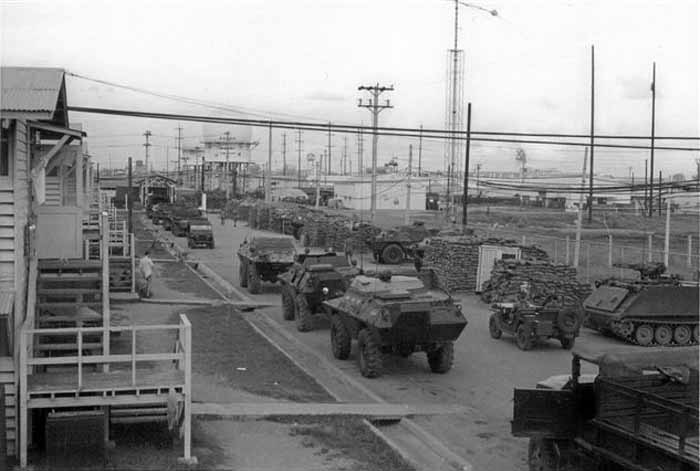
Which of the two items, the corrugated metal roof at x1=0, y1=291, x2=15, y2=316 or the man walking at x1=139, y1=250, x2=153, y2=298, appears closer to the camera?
the corrugated metal roof at x1=0, y1=291, x2=15, y2=316

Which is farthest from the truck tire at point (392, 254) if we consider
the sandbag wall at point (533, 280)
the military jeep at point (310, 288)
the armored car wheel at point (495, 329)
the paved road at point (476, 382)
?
the armored car wheel at point (495, 329)

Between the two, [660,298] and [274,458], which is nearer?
[274,458]

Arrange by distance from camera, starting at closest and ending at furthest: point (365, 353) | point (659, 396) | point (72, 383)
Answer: point (659, 396)
point (72, 383)
point (365, 353)

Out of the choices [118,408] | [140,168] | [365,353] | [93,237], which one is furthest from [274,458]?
[140,168]

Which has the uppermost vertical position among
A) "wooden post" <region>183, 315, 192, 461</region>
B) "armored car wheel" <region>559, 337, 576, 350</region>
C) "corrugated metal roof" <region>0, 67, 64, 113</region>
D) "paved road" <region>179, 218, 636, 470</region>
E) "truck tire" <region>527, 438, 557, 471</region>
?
"corrugated metal roof" <region>0, 67, 64, 113</region>

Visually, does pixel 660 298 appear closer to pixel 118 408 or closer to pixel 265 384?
pixel 265 384

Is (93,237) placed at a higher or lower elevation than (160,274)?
higher

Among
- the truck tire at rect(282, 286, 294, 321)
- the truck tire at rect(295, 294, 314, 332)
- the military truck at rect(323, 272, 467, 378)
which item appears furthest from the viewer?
the truck tire at rect(282, 286, 294, 321)

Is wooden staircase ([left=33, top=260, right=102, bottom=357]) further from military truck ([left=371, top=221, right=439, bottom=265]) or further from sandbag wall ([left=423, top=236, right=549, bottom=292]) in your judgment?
military truck ([left=371, top=221, right=439, bottom=265])

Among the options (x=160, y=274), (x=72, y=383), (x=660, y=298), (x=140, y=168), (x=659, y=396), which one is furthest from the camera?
(x=140, y=168)

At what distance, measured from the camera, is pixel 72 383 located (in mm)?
10812

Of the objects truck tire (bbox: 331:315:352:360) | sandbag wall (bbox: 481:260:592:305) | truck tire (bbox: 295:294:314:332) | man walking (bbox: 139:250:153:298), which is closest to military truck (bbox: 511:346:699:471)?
truck tire (bbox: 331:315:352:360)

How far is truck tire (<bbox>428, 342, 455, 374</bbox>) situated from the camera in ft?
54.1

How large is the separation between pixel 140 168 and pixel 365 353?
4910 inches
